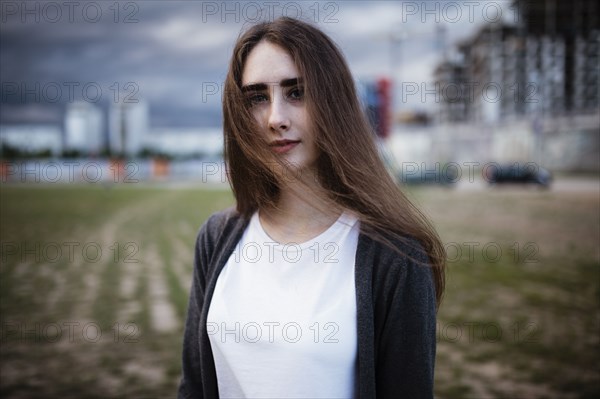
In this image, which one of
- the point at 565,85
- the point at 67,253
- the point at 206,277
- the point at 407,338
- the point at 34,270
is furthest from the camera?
the point at 565,85

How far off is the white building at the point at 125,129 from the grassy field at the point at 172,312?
42225 millimetres

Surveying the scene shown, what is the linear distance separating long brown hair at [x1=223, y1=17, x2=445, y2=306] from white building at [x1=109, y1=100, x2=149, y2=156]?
169 feet

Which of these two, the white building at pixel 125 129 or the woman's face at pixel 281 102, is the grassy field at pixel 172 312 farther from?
the white building at pixel 125 129

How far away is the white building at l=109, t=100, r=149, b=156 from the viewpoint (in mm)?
51156

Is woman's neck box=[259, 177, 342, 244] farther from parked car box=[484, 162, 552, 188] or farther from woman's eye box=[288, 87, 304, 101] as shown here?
parked car box=[484, 162, 552, 188]

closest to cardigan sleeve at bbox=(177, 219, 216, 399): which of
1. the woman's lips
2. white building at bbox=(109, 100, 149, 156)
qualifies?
the woman's lips

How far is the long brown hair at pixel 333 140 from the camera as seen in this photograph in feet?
4.56

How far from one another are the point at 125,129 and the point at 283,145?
55.2m

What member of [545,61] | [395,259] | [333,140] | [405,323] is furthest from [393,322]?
[545,61]

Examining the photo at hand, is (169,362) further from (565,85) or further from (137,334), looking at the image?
(565,85)

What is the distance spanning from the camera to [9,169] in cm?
3838

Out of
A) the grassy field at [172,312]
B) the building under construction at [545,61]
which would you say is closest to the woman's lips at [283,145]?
the grassy field at [172,312]

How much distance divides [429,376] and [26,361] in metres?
4.07

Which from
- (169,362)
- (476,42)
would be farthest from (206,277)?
(476,42)
